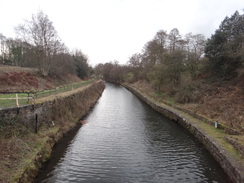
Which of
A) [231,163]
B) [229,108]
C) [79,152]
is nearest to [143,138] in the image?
[79,152]

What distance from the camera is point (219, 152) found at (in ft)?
34.5

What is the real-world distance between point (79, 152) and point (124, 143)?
324 centimetres

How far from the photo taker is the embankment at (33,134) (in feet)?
26.0

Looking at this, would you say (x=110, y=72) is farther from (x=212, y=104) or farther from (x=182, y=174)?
(x=182, y=174)

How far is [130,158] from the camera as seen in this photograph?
1120 centimetres

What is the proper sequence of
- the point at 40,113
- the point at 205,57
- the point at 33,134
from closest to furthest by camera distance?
1. the point at 33,134
2. the point at 40,113
3. the point at 205,57

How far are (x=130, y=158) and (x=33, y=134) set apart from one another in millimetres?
5800

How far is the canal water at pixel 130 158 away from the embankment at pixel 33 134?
659 millimetres

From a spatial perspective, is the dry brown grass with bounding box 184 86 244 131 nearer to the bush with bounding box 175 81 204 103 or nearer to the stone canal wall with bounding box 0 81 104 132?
the bush with bounding box 175 81 204 103

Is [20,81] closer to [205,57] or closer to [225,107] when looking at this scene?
[225,107]

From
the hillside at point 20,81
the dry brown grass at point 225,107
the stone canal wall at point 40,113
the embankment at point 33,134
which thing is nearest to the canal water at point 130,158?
the embankment at point 33,134

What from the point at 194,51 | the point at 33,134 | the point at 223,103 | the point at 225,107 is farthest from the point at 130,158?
the point at 194,51

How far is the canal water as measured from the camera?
9148 millimetres

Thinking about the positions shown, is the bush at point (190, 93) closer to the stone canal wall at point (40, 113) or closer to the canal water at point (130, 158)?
the canal water at point (130, 158)
